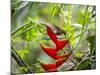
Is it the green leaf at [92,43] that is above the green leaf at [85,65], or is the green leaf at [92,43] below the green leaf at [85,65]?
above

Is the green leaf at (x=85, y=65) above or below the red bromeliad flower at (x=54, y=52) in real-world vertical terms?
below

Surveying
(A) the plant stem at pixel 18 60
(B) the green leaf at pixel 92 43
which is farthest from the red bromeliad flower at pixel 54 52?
(B) the green leaf at pixel 92 43

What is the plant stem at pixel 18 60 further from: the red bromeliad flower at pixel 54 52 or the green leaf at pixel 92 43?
the green leaf at pixel 92 43

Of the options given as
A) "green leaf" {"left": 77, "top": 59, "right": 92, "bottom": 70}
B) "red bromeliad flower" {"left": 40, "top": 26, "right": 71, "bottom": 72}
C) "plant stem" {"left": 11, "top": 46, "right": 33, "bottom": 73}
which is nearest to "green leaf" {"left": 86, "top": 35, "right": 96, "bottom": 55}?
"green leaf" {"left": 77, "top": 59, "right": 92, "bottom": 70}

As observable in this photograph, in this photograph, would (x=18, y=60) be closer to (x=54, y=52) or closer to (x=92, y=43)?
(x=54, y=52)

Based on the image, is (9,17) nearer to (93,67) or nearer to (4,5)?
(4,5)

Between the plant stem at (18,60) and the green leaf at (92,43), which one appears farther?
the green leaf at (92,43)

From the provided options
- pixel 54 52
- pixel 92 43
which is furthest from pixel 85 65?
pixel 54 52

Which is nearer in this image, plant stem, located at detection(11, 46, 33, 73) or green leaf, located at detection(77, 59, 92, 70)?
plant stem, located at detection(11, 46, 33, 73)

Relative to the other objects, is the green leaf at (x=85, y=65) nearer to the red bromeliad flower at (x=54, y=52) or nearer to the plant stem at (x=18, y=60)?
the red bromeliad flower at (x=54, y=52)

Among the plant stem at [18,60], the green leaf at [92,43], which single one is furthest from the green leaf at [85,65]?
the plant stem at [18,60]

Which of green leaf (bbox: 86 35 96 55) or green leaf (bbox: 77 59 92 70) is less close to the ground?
green leaf (bbox: 86 35 96 55)

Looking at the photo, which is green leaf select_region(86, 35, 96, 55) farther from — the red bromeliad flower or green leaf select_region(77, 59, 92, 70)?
the red bromeliad flower

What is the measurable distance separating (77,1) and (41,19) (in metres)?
0.40
